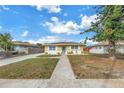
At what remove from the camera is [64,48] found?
34625 mm

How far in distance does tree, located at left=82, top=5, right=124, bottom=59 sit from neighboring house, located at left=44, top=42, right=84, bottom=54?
15.7 meters

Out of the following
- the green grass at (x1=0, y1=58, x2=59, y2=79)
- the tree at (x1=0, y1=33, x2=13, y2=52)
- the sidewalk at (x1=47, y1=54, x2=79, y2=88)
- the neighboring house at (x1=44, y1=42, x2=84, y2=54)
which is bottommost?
the sidewalk at (x1=47, y1=54, x2=79, y2=88)

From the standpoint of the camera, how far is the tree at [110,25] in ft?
51.3

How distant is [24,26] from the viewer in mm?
26266

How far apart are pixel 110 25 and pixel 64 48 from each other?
18977 millimetres

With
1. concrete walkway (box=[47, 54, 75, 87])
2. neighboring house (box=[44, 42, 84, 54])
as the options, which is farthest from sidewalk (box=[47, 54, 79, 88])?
neighboring house (box=[44, 42, 84, 54])

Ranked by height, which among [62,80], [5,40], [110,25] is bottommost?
[62,80]

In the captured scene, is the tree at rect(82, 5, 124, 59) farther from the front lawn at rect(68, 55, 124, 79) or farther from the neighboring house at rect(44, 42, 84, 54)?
the neighboring house at rect(44, 42, 84, 54)

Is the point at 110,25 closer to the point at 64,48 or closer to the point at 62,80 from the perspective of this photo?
the point at 62,80

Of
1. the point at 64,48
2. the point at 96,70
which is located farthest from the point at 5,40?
the point at 96,70

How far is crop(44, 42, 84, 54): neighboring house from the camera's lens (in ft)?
110
